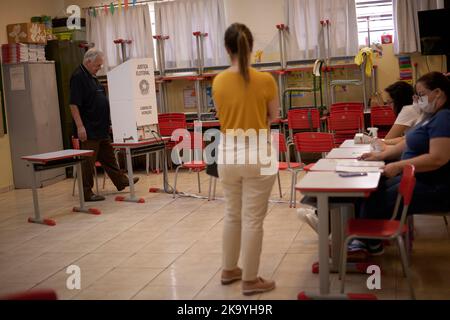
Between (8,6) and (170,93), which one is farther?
(170,93)

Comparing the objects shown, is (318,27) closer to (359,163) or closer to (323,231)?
(359,163)

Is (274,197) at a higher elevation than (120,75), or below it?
below

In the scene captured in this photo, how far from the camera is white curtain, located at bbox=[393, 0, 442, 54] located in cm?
824

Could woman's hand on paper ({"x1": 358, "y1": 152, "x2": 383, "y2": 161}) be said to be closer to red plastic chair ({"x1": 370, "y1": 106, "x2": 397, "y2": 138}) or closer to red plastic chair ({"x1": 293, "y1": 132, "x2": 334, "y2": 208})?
red plastic chair ({"x1": 293, "y1": 132, "x2": 334, "y2": 208})

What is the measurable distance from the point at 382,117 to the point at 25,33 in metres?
4.80

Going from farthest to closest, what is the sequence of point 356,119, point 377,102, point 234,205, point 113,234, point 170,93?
point 170,93 → point 377,102 → point 356,119 → point 113,234 → point 234,205

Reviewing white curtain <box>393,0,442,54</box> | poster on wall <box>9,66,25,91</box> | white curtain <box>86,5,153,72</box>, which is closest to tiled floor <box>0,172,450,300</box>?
poster on wall <box>9,66,25,91</box>

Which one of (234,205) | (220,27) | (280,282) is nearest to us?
(234,205)

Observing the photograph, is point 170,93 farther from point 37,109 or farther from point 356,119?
point 356,119

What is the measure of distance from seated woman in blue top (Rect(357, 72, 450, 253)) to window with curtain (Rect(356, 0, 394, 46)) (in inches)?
192

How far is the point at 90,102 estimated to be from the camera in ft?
22.5

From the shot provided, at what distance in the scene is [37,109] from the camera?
27.2 feet
